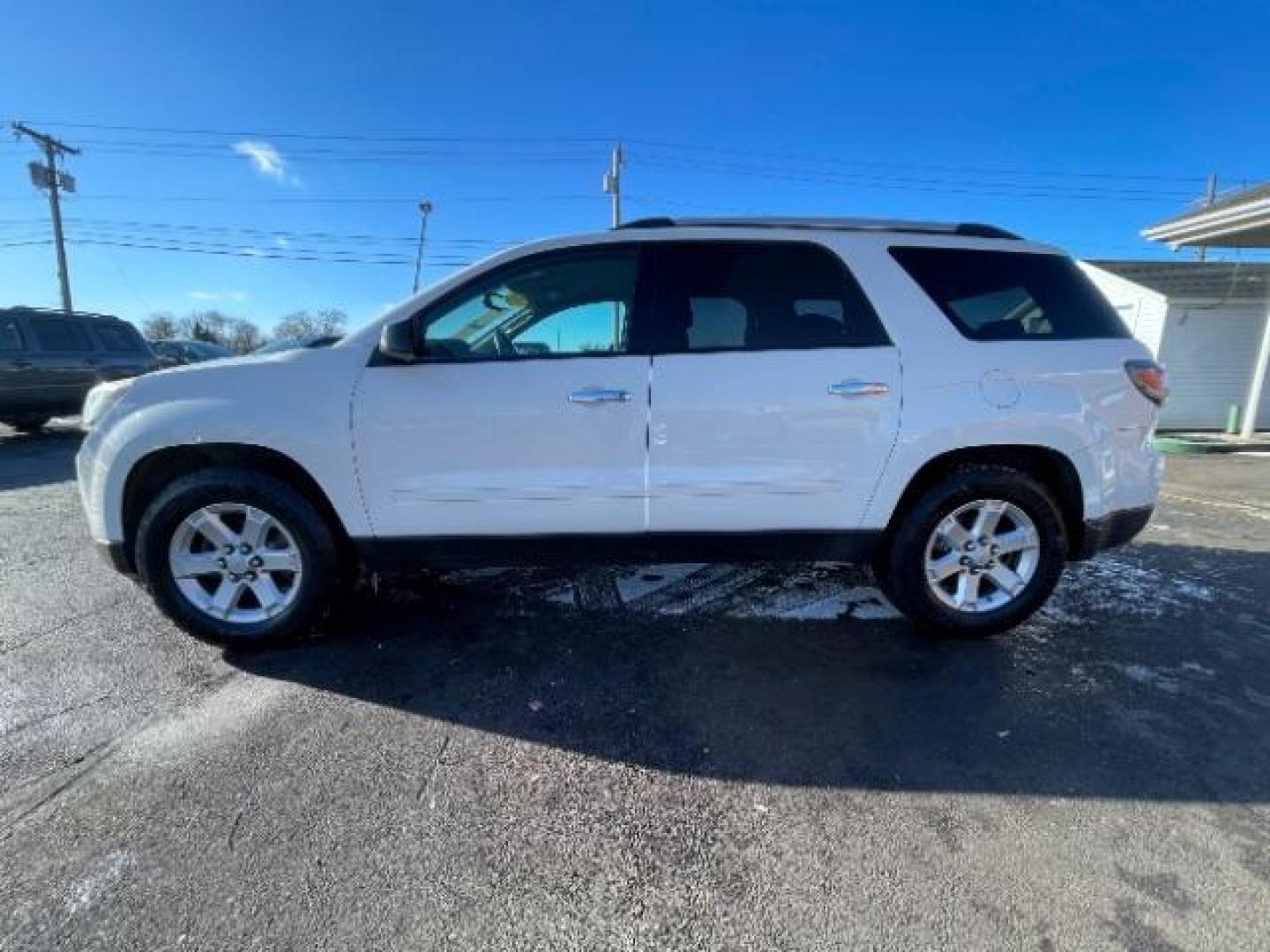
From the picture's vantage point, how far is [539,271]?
3.09 metres

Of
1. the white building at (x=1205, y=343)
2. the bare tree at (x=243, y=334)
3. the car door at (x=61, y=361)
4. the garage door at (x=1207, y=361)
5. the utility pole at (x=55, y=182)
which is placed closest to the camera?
the car door at (x=61, y=361)

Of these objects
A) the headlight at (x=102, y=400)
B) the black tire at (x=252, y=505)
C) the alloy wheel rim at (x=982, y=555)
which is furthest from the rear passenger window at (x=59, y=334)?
the alloy wheel rim at (x=982, y=555)

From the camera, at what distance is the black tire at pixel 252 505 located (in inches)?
115

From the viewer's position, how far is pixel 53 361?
999 centimetres

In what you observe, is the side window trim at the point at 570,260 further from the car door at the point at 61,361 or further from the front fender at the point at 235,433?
the car door at the point at 61,361

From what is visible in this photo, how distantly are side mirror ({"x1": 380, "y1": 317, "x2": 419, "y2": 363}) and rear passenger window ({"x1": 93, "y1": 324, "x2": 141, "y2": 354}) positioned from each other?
11.2 m

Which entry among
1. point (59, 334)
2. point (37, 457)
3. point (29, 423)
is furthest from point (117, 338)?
point (37, 457)

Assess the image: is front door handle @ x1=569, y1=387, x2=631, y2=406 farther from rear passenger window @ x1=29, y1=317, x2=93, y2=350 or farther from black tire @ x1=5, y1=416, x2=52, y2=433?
black tire @ x1=5, y1=416, x2=52, y2=433

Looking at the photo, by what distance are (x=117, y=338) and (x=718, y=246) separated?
40.3 ft

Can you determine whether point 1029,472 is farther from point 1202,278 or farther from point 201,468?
point 1202,278

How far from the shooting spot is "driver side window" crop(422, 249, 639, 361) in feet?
9.70

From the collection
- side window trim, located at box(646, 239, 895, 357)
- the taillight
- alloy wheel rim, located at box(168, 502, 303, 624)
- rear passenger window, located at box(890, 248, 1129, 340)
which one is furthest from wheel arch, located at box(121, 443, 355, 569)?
the taillight

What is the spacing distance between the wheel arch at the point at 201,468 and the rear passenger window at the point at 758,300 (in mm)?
1775

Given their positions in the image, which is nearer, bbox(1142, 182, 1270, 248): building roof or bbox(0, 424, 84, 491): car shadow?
bbox(0, 424, 84, 491): car shadow
